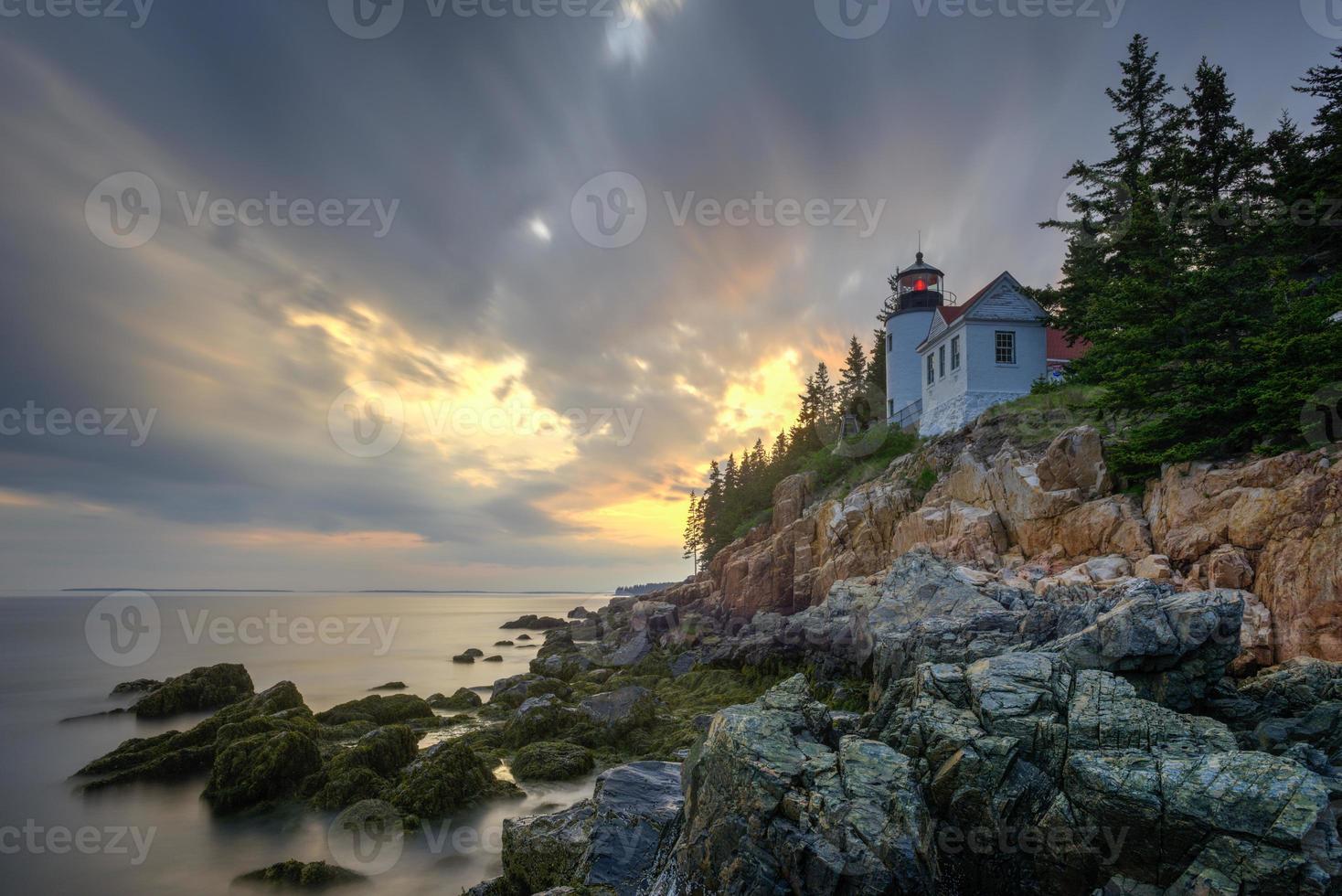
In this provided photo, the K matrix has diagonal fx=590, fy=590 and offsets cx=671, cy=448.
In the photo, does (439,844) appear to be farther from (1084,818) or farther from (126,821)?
(1084,818)

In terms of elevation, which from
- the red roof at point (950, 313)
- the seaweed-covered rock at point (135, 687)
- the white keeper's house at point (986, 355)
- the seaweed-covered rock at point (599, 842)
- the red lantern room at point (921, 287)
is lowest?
the seaweed-covered rock at point (135, 687)

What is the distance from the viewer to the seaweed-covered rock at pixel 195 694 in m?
→ 23.6

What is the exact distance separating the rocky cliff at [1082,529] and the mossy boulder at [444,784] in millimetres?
15872

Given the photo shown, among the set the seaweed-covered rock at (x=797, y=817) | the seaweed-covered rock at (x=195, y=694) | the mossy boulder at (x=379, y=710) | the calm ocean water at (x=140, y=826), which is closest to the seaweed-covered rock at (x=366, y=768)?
the calm ocean water at (x=140, y=826)

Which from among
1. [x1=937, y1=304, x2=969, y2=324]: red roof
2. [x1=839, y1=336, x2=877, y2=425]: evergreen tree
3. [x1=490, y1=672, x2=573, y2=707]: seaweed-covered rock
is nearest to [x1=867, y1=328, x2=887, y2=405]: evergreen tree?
[x1=839, y1=336, x2=877, y2=425]: evergreen tree

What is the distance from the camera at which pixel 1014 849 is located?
23.4 feet

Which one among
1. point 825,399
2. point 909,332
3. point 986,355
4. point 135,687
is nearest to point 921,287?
point 909,332

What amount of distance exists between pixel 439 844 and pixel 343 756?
4204 millimetres

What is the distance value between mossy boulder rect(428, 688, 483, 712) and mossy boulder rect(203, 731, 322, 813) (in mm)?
9500

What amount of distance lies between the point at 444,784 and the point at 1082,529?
1988 centimetres

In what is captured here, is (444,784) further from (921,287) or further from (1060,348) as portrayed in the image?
(921,287)

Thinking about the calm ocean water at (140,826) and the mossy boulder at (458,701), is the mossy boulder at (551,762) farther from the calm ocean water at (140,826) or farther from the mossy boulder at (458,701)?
the mossy boulder at (458,701)

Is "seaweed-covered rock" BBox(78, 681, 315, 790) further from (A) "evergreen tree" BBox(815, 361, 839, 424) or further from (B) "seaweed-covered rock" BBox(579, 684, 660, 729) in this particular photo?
(A) "evergreen tree" BBox(815, 361, 839, 424)

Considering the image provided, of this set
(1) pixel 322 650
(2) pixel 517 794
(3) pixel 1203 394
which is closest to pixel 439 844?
(2) pixel 517 794
